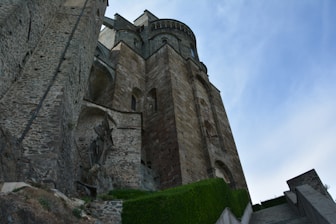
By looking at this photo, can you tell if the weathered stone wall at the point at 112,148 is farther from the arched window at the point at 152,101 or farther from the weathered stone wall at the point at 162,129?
the arched window at the point at 152,101

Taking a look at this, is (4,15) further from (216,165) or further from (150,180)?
(216,165)

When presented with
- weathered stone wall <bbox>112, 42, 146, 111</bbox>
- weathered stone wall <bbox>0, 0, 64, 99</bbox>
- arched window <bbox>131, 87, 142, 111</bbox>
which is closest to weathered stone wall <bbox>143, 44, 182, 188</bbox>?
arched window <bbox>131, 87, 142, 111</bbox>

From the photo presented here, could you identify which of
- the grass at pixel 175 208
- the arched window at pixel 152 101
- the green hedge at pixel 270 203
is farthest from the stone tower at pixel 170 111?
the grass at pixel 175 208

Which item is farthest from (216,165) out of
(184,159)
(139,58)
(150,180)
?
(139,58)

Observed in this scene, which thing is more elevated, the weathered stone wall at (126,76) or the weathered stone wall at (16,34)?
the weathered stone wall at (126,76)

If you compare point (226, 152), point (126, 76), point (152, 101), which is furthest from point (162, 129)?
point (126, 76)

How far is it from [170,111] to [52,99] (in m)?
8.01

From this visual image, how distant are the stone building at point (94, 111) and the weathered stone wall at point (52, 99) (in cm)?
3

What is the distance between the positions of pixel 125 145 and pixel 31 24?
5444mm

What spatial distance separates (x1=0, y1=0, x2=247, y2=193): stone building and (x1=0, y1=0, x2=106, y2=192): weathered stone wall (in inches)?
→ 1.1

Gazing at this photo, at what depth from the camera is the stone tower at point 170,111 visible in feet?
45.0

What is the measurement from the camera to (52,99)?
8805 millimetres

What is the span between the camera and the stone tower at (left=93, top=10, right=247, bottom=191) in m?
13.7

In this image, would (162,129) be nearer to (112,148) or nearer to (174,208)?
(112,148)
